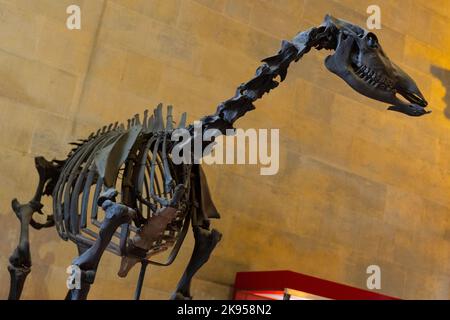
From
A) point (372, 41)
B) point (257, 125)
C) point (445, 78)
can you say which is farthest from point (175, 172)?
point (445, 78)

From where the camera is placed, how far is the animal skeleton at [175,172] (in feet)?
13.6

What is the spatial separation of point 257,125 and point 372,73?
416 centimetres

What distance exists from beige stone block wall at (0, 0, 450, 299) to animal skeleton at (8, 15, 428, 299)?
2342mm

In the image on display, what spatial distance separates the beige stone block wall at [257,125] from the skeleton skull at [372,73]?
3.77 m

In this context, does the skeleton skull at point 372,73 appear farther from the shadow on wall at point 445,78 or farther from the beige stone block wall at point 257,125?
the shadow on wall at point 445,78

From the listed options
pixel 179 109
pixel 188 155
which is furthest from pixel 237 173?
pixel 188 155

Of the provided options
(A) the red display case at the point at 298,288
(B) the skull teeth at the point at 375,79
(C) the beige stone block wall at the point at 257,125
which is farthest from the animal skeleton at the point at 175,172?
(C) the beige stone block wall at the point at 257,125

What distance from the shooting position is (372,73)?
13.6 ft

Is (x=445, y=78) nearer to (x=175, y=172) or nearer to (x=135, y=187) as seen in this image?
(x=175, y=172)

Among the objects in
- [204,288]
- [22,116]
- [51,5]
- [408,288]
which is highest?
[51,5]

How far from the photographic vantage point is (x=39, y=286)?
6.72m
